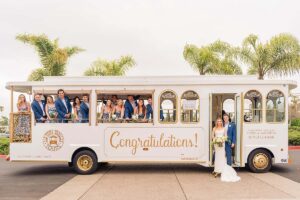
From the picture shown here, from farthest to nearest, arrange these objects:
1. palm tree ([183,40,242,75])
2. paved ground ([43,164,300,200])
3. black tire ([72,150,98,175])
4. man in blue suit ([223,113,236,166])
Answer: palm tree ([183,40,242,75])
black tire ([72,150,98,175])
man in blue suit ([223,113,236,166])
paved ground ([43,164,300,200])

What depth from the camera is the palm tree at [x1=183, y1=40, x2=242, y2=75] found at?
2456cm

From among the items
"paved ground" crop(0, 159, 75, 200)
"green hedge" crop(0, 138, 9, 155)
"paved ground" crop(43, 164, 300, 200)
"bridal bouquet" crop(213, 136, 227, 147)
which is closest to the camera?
"paved ground" crop(43, 164, 300, 200)

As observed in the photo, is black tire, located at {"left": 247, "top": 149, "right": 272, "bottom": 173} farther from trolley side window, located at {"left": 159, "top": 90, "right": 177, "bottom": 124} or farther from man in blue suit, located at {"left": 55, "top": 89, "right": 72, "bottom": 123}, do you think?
man in blue suit, located at {"left": 55, "top": 89, "right": 72, "bottom": 123}

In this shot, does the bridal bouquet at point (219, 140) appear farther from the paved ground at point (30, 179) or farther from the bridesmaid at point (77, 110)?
the paved ground at point (30, 179)

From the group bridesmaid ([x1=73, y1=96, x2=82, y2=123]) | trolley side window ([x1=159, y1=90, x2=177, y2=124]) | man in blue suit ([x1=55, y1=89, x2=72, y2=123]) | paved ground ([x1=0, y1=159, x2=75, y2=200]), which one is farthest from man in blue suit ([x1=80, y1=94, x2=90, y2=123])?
trolley side window ([x1=159, y1=90, x2=177, y2=124])

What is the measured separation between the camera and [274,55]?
24.1 meters

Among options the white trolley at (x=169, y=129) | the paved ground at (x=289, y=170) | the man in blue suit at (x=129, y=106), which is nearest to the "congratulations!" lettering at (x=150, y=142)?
the white trolley at (x=169, y=129)

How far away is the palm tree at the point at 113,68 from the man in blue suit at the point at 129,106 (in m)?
14.1

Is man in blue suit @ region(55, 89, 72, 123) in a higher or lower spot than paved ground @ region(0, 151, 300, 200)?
higher

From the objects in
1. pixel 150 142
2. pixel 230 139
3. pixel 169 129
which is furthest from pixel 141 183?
pixel 230 139

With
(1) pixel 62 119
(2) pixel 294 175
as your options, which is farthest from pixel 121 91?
(2) pixel 294 175

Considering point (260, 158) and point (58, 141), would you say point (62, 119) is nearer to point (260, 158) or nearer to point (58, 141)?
point (58, 141)

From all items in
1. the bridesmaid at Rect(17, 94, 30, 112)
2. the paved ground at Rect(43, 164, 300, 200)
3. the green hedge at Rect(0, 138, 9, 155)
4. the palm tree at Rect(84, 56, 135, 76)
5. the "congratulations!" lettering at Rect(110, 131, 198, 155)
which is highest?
the palm tree at Rect(84, 56, 135, 76)

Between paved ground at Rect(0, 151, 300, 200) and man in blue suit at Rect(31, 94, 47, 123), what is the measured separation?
69.5 inches
